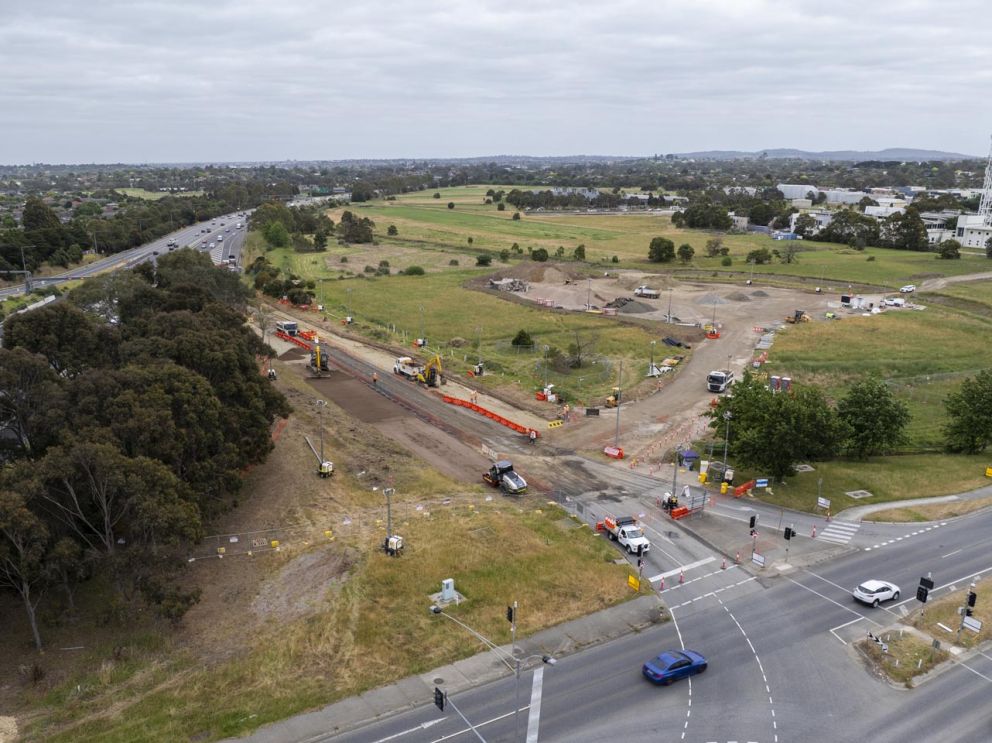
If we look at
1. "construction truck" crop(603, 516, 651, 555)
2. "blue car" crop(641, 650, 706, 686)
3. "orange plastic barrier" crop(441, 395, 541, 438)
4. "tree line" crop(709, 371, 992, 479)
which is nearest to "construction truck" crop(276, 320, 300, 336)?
"orange plastic barrier" crop(441, 395, 541, 438)

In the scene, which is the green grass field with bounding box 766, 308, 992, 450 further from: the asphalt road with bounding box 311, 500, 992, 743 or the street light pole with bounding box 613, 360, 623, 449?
the asphalt road with bounding box 311, 500, 992, 743

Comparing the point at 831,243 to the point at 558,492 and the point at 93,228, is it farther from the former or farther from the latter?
the point at 93,228

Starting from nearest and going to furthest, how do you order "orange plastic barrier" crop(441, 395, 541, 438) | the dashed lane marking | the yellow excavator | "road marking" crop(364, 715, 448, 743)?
"road marking" crop(364, 715, 448, 743) < the dashed lane marking < "orange plastic barrier" crop(441, 395, 541, 438) < the yellow excavator

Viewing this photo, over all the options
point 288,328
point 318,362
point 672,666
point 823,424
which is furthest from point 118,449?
point 288,328

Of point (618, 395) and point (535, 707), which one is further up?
point (618, 395)

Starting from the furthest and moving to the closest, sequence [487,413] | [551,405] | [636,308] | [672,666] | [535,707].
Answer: [636,308]
[551,405]
[487,413]
[672,666]
[535,707]

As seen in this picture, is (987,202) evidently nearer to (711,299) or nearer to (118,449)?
(711,299)

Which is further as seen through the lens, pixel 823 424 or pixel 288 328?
pixel 288 328
